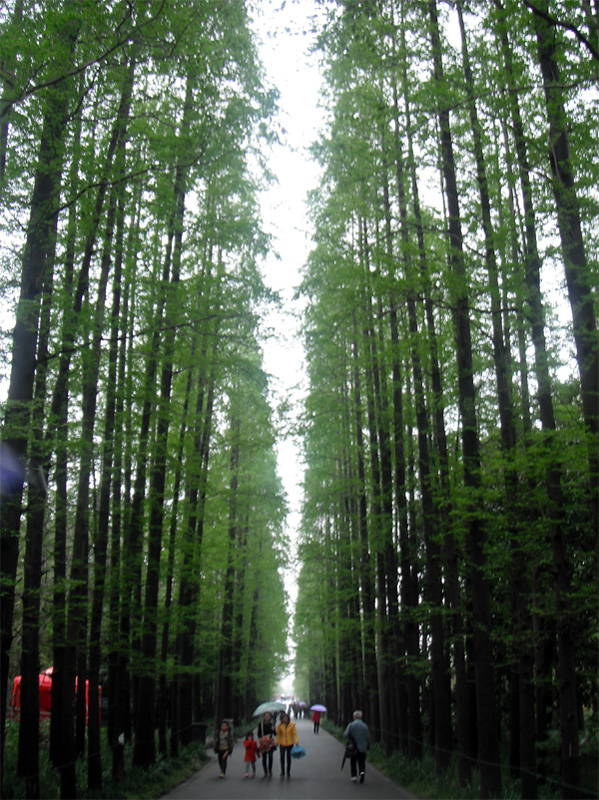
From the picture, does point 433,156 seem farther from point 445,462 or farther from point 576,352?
point 445,462

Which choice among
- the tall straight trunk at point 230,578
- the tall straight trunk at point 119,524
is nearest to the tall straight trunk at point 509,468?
the tall straight trunk at point 119,524

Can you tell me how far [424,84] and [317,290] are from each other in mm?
7053

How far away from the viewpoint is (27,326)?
9.20 m

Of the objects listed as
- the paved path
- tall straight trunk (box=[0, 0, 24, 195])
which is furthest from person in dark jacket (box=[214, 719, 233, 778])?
Answer: tall straight trunk (box=[0, 0, 24, 195])

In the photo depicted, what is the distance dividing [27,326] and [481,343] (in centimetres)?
947

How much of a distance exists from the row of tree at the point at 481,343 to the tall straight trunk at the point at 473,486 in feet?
0.13

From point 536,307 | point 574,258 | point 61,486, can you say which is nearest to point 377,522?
point 61,486

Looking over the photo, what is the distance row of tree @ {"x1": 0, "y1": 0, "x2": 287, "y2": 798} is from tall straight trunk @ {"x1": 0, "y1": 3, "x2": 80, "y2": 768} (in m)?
0.03

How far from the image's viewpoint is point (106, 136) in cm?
1098

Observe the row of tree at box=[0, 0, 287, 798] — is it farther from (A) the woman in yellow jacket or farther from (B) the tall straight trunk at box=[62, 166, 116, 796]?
(A) the woman in yellow jacket

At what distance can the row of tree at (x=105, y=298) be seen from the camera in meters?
8.94

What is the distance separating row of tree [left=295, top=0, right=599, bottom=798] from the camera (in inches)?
363

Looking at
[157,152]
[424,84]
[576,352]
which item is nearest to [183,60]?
[157,152]

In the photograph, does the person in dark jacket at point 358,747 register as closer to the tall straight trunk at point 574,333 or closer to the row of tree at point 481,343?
the row of tree at point 481,343
